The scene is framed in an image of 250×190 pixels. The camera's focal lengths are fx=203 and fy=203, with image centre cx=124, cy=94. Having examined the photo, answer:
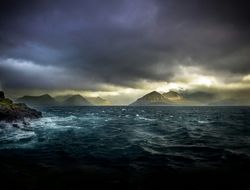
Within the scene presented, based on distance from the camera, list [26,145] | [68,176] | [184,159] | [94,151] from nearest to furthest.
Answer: [68,176], [184,159], [94,151], [26,145]

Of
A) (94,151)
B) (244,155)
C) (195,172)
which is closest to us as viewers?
(195,172)

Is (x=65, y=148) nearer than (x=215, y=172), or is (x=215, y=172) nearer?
(x=215, y=172)

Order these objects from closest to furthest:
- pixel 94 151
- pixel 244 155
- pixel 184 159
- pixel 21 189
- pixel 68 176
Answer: pixel 21 189 < pixel 68 176 < pixel 184 159 < pixel 244 155 < pixel 94 151

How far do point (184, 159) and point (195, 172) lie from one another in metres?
3.02

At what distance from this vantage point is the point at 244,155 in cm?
1652

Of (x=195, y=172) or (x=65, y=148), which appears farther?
(x=65, y=148)

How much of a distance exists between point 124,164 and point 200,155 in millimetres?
6821

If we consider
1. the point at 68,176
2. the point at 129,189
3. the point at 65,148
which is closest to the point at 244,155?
the point at 129,189

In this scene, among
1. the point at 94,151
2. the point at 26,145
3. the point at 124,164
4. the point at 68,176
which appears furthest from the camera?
the point at 26,145

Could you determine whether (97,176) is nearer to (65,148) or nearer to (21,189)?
(21,189)

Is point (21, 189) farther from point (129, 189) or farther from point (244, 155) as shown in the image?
point (244, 155)

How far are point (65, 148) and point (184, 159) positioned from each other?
10693 mm

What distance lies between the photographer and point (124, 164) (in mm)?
13844

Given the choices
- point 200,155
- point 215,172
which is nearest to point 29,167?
point 215,172
